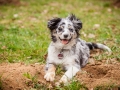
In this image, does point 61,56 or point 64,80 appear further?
point 61,56

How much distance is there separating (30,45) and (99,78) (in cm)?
276

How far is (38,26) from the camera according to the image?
1005 centimetres

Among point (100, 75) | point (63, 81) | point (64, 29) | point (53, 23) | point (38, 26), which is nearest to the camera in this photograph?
point (63, 81)

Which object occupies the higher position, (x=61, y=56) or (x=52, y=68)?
(x=61, y=56)

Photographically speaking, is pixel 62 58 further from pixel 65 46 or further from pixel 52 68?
pixel 52 68

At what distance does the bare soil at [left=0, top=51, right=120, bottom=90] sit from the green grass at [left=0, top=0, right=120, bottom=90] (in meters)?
0.79

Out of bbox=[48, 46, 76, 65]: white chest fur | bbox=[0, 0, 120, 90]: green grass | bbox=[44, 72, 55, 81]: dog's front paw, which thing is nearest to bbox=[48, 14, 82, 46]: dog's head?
bbox=[48, 46, 76, 65]: white chest fur

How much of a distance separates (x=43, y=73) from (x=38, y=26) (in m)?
4.47

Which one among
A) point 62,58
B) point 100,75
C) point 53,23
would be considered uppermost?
point 53,23

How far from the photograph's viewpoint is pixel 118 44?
8.12m

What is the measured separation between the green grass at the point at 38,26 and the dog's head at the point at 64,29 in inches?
36.3

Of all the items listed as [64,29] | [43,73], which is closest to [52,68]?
[43,73]

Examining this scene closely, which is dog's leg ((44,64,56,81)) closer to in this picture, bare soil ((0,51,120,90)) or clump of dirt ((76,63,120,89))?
bare soil ((0,51,120,90))

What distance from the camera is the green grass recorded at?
24.2 ft
